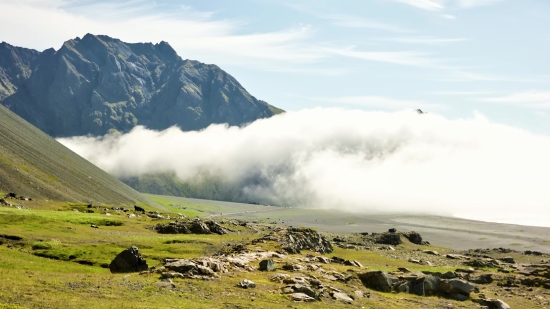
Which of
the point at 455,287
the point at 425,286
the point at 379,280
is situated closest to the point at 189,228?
the point at 379,280

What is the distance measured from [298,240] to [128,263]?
65.6m

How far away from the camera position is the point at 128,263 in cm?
6481

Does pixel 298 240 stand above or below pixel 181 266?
below

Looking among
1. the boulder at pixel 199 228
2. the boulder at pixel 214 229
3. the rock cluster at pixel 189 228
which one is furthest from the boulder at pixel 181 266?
the boulder at pixel 214 229

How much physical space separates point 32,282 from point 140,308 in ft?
48.3

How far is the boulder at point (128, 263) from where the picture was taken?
6450 centimetres

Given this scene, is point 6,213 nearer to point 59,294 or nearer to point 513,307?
point 59,294

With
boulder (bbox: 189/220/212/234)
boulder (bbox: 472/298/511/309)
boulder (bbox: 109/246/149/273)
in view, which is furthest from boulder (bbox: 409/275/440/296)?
boulder (bbox: 189/220/212/234)

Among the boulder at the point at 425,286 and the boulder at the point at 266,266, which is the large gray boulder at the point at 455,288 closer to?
the boulder at the point at 425,286

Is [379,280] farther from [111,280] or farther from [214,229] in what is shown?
[214,229]

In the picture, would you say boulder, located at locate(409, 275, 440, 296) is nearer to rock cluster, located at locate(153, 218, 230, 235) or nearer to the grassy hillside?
the grassy hillside

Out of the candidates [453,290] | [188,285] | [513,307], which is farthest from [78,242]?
[513,307]

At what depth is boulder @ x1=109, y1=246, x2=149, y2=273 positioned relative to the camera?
64500mm

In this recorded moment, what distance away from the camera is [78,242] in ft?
310
